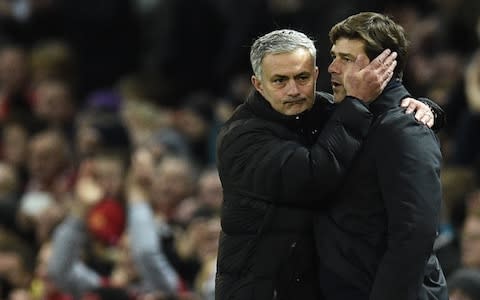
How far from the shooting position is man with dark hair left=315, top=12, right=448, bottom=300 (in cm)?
496

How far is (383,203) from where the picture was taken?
5098 mm

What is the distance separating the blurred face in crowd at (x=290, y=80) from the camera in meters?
5.24

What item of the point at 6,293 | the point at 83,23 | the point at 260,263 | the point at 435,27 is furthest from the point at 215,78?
the point at 260,263

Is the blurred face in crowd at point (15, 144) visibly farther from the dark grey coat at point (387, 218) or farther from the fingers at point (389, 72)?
the fingers at point (389, 72)

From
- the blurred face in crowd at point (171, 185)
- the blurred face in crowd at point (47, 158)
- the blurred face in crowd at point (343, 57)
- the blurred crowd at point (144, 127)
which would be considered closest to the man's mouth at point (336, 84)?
the blurred face in crowd at point (343, 57)

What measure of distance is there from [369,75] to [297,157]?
0.38 m

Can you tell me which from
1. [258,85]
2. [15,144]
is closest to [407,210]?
[258,85]

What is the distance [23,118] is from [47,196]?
138 cm

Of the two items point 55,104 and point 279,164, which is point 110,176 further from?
point 279,164

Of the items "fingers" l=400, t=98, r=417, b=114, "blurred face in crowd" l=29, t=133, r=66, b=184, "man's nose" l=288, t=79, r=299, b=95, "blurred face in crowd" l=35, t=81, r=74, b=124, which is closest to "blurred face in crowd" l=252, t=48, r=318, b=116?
"man's nose" l=288, t=79, r=299, b=95

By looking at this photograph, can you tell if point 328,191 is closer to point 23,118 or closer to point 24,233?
point 24,233

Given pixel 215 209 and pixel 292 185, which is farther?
pixel 215 209

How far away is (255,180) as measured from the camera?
5.22 m

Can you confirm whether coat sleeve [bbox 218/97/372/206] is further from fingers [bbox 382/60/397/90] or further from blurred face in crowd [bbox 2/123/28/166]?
blurred face in crowd [bbox 2/123/28/166]
